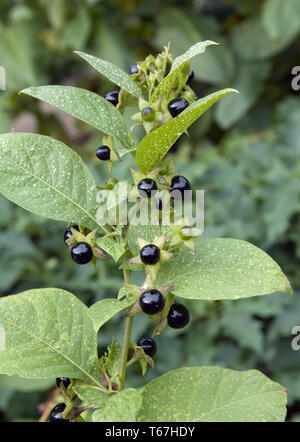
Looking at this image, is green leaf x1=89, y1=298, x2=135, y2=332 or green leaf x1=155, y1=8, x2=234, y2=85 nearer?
green leaf x1=89, y1=298, x2=135, y2=332

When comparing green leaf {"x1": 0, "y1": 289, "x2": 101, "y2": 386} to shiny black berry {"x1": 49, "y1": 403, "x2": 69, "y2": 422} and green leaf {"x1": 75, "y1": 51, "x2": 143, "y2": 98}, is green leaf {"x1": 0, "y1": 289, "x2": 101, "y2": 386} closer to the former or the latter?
shiny black berry {"x1": 49, "y1": 403, "x2": 69, "y2": 422}

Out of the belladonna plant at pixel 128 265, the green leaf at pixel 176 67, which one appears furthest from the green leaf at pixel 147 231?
the green leaf at pixel 176 67

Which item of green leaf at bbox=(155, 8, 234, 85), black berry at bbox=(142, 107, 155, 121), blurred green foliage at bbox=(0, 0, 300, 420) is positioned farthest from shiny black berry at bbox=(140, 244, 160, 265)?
green leaf at bbox=(155, 8, 234, 85)

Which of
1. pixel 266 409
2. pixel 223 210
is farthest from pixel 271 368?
pixel 266 409

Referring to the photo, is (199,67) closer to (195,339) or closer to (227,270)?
(195,339)

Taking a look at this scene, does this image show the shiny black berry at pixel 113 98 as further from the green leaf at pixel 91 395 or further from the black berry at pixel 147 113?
the green leaf at pixel 91 395

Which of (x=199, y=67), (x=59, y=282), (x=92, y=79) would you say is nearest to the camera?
(x=59, y=282)
